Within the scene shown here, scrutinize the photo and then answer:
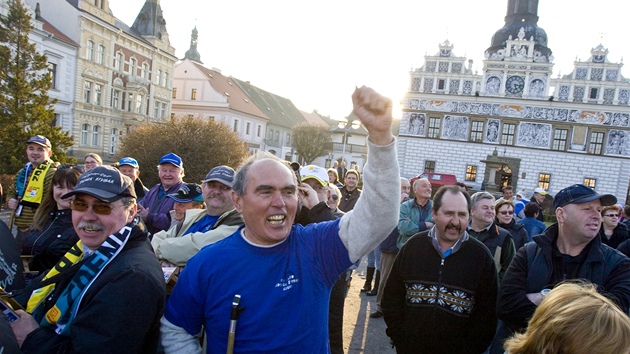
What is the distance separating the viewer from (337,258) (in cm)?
192

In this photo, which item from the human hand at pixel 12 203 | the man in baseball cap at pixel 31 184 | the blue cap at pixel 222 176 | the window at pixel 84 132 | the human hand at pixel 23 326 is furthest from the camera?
the window at pixel 84 132

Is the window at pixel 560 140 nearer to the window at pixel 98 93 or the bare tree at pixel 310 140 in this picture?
the bare tree at pixel 310 140

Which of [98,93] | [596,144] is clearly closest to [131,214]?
[98,93]

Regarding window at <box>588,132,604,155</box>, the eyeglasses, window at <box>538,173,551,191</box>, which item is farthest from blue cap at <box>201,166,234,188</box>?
window at <box>588,132,604,155</box>

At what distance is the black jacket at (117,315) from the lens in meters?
1.79

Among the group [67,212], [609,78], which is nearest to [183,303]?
[67,212]

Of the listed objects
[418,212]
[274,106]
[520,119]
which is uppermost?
[274,106]

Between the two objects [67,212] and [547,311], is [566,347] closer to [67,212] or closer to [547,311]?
[547,311]

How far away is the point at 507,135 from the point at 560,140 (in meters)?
4.58

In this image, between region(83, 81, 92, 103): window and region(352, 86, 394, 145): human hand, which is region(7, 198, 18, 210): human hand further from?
region(83, 81, 92, 103): window

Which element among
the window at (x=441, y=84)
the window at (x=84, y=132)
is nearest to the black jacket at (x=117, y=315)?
the window at (x=84, y=132)

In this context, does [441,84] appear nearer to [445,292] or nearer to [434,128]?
[434,128]

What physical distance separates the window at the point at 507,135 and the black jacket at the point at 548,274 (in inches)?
1545

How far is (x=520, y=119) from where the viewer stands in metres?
38.1
